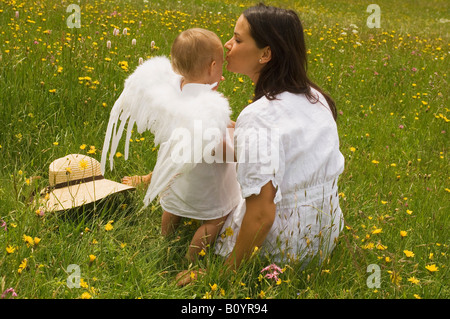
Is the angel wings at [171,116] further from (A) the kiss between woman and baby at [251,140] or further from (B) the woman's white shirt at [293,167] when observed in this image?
(B) the woman's white shirt at [293,167]

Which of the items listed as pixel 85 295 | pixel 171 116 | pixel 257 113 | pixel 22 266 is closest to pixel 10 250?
pixel 22 266

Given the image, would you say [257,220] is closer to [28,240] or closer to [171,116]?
[171,116]

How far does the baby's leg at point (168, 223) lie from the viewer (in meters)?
2.89

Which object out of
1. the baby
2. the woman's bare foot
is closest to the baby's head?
the baby

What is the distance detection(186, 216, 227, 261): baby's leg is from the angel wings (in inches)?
13.1

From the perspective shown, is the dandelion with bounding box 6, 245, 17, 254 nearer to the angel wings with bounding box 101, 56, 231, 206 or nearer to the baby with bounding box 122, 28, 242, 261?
the angel wings with bounding box 101, 56, 231, 206

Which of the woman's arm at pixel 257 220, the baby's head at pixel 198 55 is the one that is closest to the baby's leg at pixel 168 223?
the woman's arm at pixel 257 220

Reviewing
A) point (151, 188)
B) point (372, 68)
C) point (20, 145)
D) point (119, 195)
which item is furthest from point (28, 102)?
point (372, 68)

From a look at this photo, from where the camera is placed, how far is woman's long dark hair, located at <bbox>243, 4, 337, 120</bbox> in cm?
246

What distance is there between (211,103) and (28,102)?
1.83 meters

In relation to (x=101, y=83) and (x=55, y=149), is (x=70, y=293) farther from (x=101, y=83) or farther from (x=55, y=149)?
(x=101, y=83)

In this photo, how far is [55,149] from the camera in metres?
3.53

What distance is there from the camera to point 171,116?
256 centimetres

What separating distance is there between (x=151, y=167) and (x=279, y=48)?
148 centimetres
